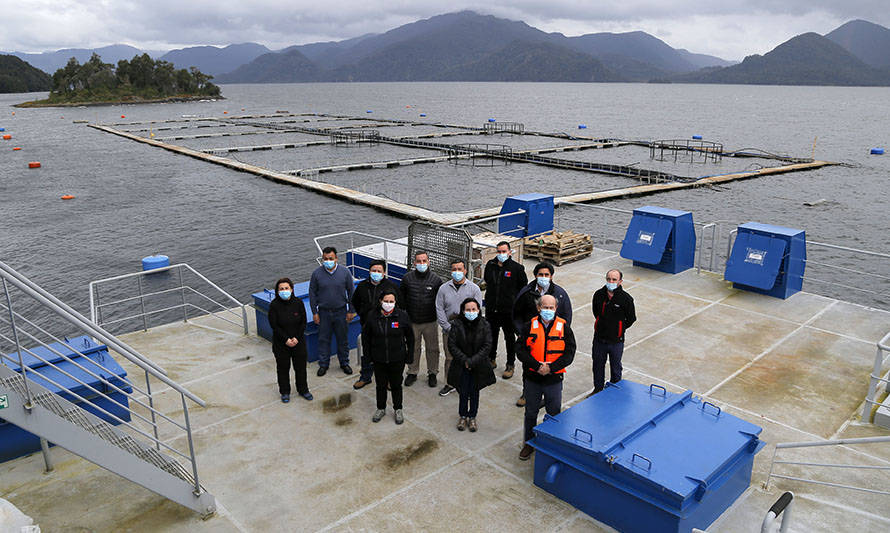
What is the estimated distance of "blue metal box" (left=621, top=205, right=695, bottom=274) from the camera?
52.0ft

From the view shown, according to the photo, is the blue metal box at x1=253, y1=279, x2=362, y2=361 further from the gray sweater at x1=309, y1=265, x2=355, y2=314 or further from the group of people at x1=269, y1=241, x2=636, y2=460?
the gray sweater at x1=309, y1=265, x2=355, y2=314

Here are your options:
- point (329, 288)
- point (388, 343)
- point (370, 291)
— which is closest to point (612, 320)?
point (388, 343)

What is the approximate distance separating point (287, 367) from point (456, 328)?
Result: 2.97 metres

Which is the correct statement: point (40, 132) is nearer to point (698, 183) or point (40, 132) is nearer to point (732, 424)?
point (698, 183)

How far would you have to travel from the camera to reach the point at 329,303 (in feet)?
33.3

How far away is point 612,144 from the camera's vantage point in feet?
248

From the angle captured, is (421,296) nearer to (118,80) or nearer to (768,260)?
(768,260)

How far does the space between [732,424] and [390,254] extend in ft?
30.5

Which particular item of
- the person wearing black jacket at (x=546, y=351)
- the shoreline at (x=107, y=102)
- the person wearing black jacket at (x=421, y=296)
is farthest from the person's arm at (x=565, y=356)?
the shoreline at (x=107, y=102)

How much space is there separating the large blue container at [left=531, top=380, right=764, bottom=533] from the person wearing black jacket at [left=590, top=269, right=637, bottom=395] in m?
1.58

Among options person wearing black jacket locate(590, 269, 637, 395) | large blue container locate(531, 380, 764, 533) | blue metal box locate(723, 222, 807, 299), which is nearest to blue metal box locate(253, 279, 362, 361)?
person wearing black jacket locate(590, 269, 637, 395)

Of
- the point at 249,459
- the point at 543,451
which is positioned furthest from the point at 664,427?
the point at 249,459

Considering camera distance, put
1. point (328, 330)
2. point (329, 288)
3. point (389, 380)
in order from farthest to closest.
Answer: point (328, 330), point (329, 288), point (389, 380)

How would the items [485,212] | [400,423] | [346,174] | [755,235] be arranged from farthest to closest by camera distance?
[346,174] → [485,212] → [755,235] → [400,423]
